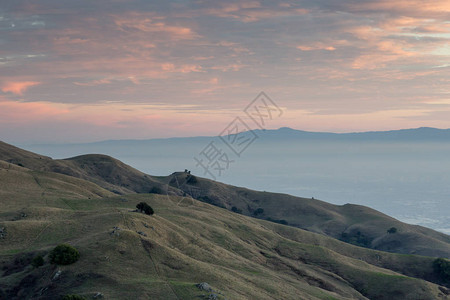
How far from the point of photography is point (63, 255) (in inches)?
1670

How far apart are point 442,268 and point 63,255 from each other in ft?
290

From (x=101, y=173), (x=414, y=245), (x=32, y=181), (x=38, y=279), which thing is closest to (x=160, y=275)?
(x=38, y=279)

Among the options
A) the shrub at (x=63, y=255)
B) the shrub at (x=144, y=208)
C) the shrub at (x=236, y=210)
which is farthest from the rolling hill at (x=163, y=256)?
the shrub at (x=236, y=210)

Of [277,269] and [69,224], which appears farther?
[277,269]

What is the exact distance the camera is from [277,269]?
70.7 m

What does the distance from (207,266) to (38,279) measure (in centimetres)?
2022

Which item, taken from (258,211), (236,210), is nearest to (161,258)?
(236,210)

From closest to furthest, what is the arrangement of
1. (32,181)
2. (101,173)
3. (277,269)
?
(277,269) → (32,181) → (101,173)

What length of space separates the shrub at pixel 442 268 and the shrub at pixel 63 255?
86.6 meters

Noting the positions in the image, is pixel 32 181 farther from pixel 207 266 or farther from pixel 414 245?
pixel 414 245

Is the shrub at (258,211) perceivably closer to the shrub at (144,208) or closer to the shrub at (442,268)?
the shrub at (442,268)

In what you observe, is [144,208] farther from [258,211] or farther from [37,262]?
[258,211]

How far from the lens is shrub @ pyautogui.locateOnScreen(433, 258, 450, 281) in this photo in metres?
91.8

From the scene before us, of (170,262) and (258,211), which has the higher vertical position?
(170,262)
